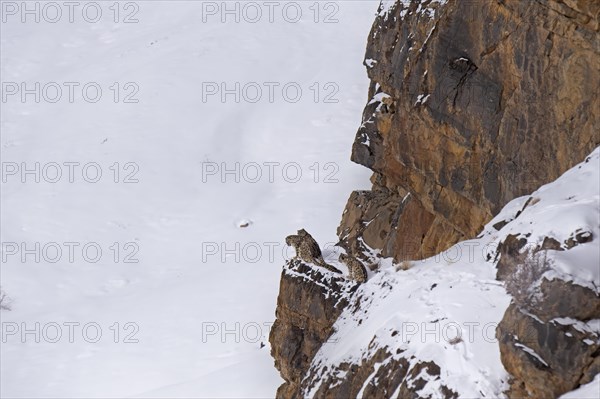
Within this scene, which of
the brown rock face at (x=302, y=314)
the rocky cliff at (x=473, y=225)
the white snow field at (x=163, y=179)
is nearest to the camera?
the rocky cliff at (x=473, y=225)

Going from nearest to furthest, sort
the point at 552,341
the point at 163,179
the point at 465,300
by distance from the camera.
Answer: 1. the point at 552,341
2. the point at 465,300
3. the point at 163,179

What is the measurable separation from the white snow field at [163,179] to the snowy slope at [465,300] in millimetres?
7954

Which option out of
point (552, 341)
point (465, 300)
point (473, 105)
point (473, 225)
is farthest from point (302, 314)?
point (552, 341)

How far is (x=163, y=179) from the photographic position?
30.3 m

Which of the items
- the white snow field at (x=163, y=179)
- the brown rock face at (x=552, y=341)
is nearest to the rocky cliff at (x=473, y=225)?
the brown rock face at (x=552, y=341)

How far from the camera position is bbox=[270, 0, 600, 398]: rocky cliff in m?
8.20

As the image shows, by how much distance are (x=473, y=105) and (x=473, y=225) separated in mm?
1845

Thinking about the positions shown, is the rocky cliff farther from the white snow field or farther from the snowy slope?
the white snow field

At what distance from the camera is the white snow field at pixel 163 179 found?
22750 millimetres

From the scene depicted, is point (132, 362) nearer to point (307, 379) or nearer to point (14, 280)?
point (14, 280)

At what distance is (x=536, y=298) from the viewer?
26.8ft

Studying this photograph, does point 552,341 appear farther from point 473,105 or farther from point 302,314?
point 302,314

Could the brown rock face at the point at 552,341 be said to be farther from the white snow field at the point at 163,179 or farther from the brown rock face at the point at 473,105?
the white snow field at the point at 163,179

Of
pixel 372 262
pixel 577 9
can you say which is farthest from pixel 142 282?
pixel 577 9
